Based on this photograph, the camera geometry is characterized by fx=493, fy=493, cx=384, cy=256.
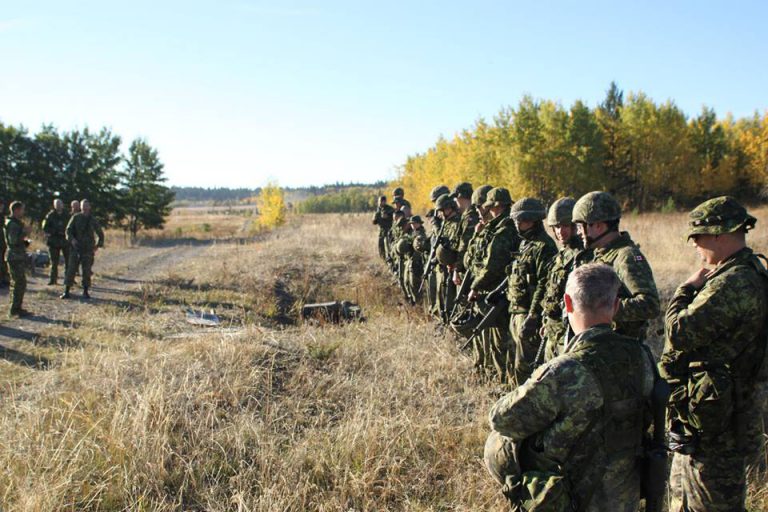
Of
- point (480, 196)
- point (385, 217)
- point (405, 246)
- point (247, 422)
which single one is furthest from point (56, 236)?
point (480, 196)

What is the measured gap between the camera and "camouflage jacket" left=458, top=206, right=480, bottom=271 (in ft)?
21.6

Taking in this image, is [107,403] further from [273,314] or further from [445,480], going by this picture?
[273,314]

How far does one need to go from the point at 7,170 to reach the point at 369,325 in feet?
72.3

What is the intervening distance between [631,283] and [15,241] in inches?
352

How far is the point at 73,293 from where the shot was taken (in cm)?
998

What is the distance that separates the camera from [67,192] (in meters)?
23.0

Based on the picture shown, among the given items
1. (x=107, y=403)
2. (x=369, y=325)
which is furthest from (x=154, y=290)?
(x=107, y=403)

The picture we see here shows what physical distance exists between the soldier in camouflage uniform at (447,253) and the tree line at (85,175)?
21.0 meters

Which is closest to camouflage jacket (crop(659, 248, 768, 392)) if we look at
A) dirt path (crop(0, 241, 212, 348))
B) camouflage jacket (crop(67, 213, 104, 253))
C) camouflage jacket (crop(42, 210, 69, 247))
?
dirt path (crop(0, 241, 212, 348))

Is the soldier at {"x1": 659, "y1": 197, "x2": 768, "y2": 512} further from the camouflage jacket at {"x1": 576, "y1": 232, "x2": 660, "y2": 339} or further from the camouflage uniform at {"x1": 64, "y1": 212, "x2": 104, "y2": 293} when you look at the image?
the camouflage uniform at {"x1": 64, "y1": 212, "x2": 104, "y2": 293}

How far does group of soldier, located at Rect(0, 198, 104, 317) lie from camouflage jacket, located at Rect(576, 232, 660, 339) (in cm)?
849

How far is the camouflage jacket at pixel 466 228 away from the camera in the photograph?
6.57 meters

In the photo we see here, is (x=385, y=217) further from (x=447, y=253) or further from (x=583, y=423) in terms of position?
(x=583, y=423)

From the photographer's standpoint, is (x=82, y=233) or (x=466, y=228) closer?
(x=466, y=228)
